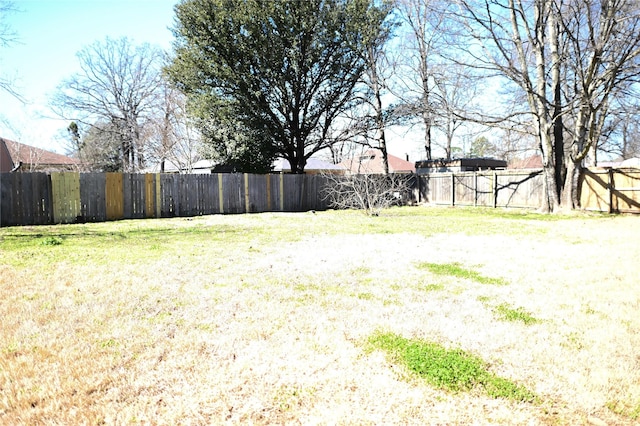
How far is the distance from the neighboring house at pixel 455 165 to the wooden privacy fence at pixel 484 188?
3128 millimetres

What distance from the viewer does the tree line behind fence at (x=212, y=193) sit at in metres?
11.5

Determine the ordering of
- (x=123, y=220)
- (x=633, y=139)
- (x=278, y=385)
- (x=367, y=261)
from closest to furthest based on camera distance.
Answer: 1. (x=278, y=385)
2. (x=367, y=261)
3. (x=123, y=220)
4. (x=633, y=139)

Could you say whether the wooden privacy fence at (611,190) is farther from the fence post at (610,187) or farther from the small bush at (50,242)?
the small bush at (50,242)

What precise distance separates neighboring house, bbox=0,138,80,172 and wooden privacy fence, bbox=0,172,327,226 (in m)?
15.1

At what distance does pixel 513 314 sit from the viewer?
11.2 feet

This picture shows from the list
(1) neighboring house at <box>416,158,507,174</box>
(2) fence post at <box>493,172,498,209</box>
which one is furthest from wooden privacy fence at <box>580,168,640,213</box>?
(1) neighboring house at <box>416,158,507,174</box>

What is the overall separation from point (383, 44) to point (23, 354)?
63.9 feet

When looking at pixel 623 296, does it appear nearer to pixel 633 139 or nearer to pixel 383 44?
pixel 383 44

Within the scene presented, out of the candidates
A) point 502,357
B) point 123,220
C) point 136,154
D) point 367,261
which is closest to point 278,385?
point 502,357

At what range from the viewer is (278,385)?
2.25 m

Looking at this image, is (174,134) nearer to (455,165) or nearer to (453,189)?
(453,189)

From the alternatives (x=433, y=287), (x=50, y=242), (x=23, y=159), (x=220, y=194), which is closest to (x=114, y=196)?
(x=220, y=194)

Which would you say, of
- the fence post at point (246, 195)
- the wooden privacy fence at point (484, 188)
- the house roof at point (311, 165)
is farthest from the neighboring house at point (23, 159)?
the wooden privacy fence at point (484, 188)

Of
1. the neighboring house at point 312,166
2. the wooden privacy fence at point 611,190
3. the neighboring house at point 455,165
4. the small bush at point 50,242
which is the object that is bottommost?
the small bush at point 50,242
